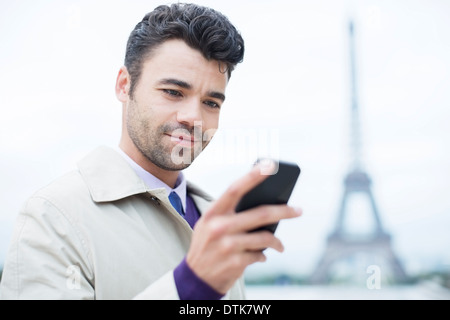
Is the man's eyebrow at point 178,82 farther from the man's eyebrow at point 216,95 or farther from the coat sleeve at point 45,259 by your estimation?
the coat sleeve at point 45,259

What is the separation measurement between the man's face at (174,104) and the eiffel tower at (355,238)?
40.0 ft

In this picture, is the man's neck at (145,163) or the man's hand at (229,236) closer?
the man's hand at (229,236)

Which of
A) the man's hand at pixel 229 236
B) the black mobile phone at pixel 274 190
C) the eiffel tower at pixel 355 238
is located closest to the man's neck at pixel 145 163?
the black mobile phone at pixel 274 190

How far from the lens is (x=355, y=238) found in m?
14.2

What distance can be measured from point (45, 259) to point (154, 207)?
376 millimetres

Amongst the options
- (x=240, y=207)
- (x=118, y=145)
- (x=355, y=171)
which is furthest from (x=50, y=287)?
(x=355, y=171)

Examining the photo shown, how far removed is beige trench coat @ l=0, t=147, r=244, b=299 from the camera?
1.13 meters

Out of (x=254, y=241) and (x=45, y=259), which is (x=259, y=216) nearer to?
(x=254, y=241)

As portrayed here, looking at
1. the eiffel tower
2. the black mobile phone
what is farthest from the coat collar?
the eiffel tower

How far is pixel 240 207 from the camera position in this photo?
0.88 m

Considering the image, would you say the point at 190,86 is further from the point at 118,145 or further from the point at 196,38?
the point at 118,145

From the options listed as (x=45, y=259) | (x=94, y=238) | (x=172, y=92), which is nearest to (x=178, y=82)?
(x=172, y=92)

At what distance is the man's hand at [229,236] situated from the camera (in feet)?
2.58

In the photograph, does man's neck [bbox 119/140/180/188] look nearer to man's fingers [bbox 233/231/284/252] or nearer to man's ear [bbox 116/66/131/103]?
man's ear [bbox 116/66/131/103]
